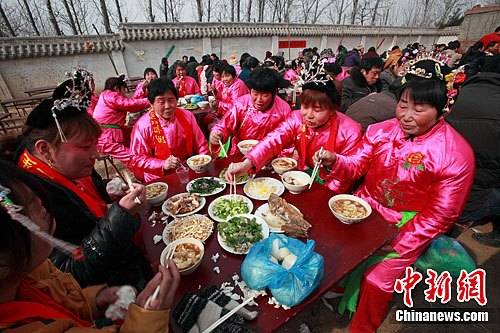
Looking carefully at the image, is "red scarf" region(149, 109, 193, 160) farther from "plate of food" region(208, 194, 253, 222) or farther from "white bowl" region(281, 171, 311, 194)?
"white bowl" region(281, 171, 311, 194)

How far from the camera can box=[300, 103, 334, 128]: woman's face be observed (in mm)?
2906

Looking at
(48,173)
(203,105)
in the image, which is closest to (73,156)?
(48,173)

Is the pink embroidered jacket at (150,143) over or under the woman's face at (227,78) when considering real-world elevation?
under

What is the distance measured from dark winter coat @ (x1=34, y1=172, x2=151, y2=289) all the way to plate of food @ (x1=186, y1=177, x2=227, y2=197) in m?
0.85

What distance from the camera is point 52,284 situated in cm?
122

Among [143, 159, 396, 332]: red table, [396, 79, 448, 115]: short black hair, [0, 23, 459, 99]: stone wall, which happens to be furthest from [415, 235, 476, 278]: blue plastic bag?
[0, 23, 459, 99]: stone wall

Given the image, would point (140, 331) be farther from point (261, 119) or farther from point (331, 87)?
point (261, 119)

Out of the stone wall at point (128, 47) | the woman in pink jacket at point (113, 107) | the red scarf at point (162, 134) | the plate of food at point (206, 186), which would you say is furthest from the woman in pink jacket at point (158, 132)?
the stone wall at point (128, 47)

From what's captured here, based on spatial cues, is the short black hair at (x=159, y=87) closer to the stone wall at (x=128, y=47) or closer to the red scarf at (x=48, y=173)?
the red scarf at (x=48, y=173)

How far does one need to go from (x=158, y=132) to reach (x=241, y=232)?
2388 mm

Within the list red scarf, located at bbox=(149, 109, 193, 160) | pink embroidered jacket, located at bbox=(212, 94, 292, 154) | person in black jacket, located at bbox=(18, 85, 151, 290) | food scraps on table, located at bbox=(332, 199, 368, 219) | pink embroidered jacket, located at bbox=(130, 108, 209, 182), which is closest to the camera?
person in black jacket, located at bbox=(18, 85, 151, 290)

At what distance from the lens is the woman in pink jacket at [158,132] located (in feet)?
11.5

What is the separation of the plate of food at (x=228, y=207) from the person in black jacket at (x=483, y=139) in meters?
3.01

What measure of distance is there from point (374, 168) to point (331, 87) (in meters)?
1.06
